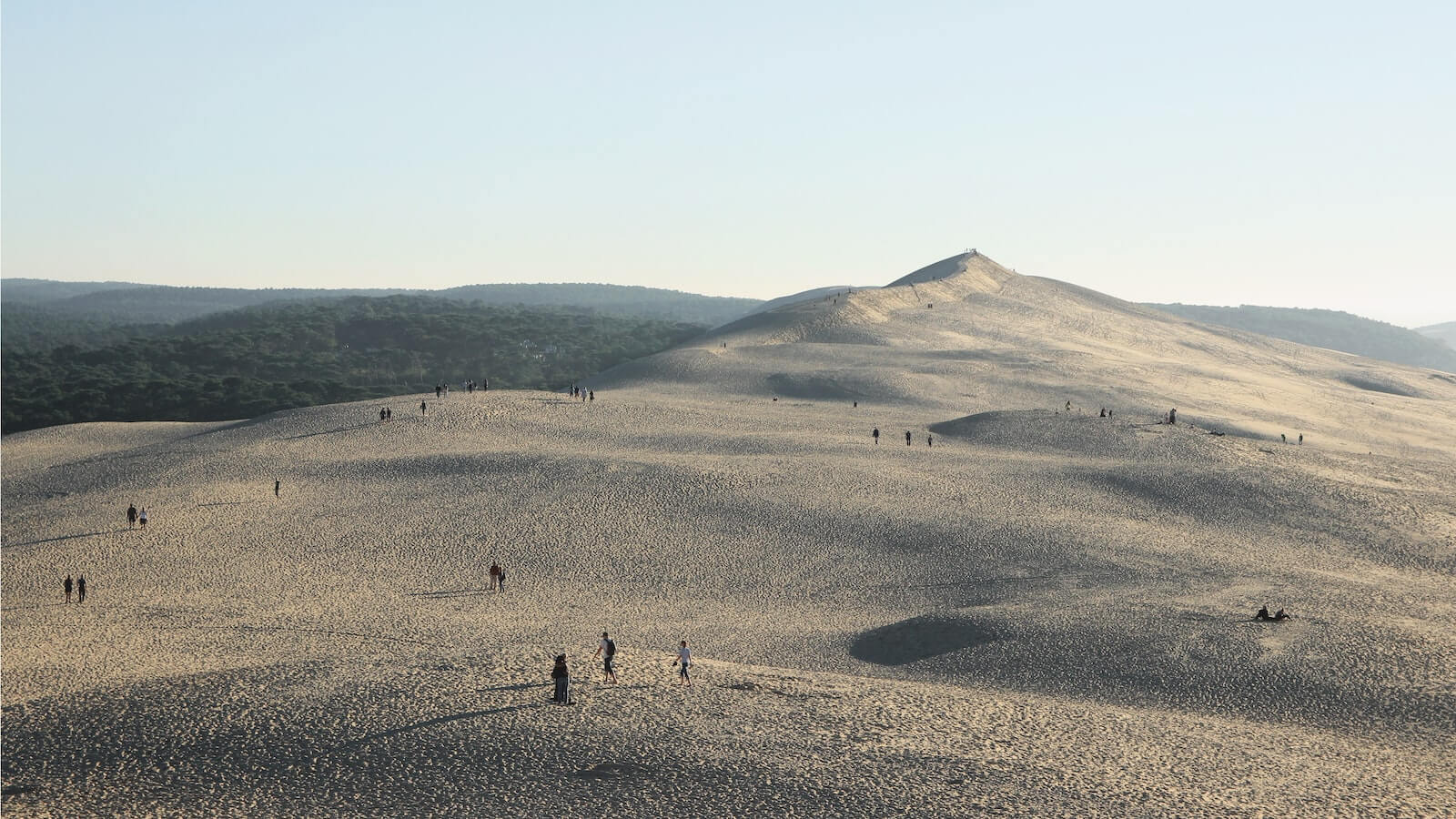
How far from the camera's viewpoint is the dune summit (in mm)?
16391

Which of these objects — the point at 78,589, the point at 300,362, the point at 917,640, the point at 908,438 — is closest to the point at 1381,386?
the point at 908,438

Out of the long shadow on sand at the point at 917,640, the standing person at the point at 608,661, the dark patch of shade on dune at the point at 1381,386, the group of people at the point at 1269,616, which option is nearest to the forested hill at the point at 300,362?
the long shadow on sand at the point at 917,640

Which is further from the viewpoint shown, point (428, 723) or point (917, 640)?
point (917, 640)

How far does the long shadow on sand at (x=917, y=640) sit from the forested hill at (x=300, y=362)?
6051cm

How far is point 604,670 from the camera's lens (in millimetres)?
20312

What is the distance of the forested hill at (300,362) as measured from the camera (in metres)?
80.1

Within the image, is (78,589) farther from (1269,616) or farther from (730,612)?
(1269,616)

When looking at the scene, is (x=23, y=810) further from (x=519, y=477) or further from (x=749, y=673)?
(x=519, y=477)

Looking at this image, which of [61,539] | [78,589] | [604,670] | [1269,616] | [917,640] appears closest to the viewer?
[604,670]

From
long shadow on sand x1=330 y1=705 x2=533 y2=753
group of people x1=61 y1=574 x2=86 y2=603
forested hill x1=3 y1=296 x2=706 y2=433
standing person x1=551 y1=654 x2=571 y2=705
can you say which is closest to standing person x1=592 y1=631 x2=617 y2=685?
standing person x1=551 y1=654 x2=571 y2=705

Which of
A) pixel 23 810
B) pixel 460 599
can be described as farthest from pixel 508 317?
pixel 23 810

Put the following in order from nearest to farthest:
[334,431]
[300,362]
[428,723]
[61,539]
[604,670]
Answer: [428,723] < [604,670] < [61,539] < [334,431] < [300,362]

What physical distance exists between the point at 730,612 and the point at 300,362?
10778 cm

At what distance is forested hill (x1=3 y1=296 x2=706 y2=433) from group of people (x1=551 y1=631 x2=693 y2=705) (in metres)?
62.5
